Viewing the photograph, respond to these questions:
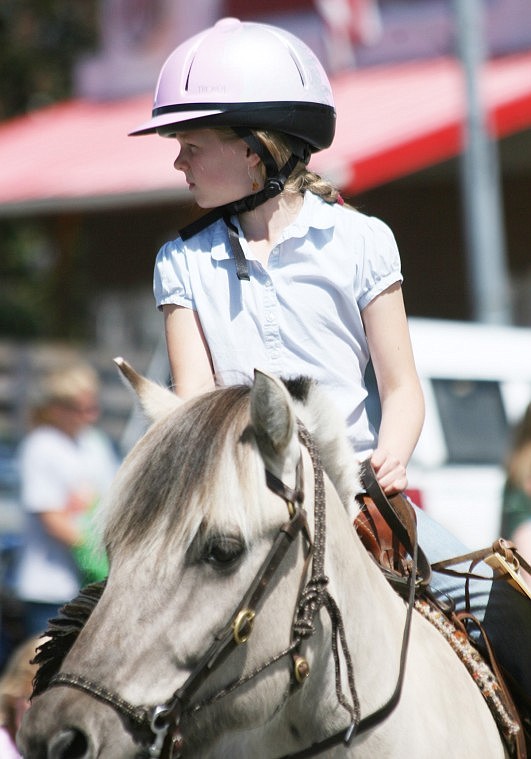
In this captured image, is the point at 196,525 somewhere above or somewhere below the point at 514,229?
below

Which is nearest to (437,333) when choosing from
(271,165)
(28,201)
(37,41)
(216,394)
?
(271,165)

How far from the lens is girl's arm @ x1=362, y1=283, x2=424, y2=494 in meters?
3.20

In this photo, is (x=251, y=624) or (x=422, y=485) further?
(x=422, y=485)

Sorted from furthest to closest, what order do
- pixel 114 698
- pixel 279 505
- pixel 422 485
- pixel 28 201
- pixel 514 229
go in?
pixel 514 229, pixel 28 201, pixel 422 485, pixel 279 505, pixel 114 698

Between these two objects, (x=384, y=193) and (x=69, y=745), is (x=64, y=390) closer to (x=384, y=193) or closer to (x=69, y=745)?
(x=69, y=745)

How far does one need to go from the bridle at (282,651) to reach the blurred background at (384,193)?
5.05m

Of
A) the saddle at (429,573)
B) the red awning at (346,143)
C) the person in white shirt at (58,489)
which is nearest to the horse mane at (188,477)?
the saddle at (429,573)

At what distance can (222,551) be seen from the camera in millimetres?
2486

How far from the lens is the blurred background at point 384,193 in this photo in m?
8.65

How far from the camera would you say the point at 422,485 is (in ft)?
26.6

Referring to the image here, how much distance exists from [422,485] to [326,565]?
5474 millimetres

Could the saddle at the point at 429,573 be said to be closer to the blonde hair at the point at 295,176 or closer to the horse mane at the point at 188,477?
the horse mane at the point at 188,477

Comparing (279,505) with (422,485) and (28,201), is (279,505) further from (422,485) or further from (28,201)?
(28,201)

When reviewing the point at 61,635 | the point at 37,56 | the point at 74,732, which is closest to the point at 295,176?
the point at 61,635
